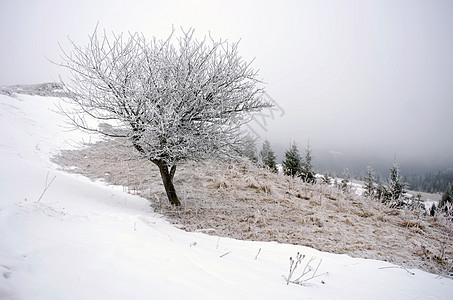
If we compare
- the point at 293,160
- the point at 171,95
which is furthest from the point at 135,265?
the point at 293,160

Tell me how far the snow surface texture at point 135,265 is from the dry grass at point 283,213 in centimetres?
69

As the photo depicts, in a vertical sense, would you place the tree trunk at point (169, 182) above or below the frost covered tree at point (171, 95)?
below

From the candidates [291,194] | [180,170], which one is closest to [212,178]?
[180,170]

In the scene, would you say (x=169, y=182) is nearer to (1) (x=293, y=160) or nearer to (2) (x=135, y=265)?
(2) (x=135, y=265)

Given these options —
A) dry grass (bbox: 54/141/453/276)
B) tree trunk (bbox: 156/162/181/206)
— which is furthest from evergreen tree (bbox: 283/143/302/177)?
tree trunk (bbox: 156/162/181/206)

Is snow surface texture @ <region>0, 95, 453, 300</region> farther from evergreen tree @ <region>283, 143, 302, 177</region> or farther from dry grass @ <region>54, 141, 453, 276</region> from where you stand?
evergreen tree @ <region>283, 143, 302, 177</region>

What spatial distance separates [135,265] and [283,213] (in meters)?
4.86

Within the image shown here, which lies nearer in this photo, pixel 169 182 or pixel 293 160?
pixel 169 182

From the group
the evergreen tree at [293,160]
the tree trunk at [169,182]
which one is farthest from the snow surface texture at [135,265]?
the evergreen tree at [293,160]

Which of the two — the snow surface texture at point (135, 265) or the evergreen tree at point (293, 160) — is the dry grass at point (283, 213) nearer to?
the snow surface texture at point (135, 265)

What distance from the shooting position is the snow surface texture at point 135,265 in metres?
1.55

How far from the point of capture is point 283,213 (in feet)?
20.1

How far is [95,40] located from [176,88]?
223cm

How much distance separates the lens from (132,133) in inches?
182
